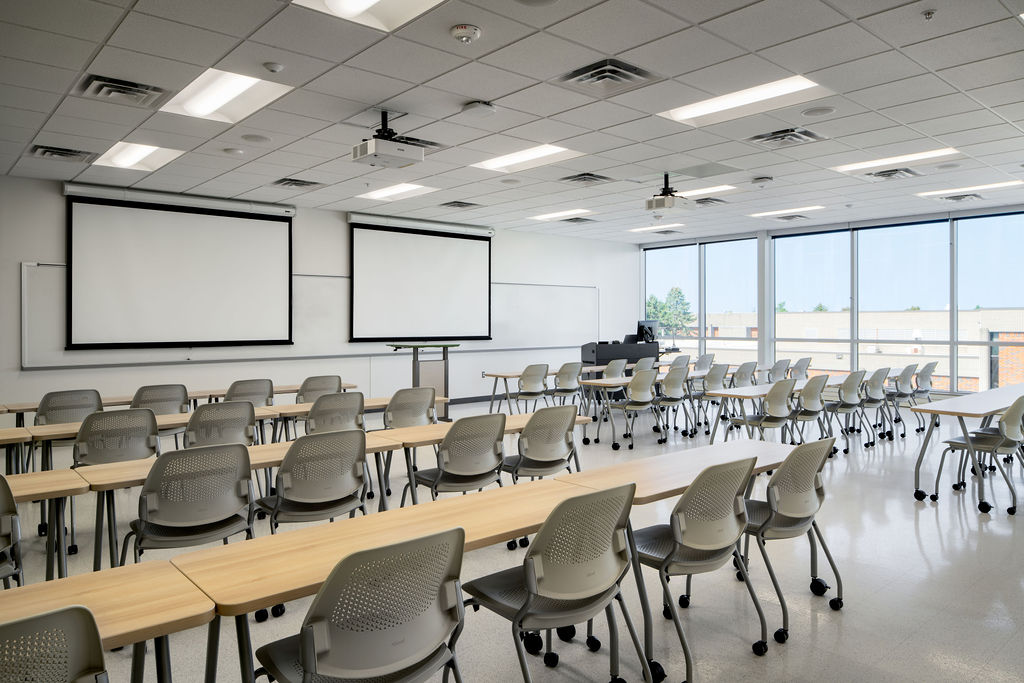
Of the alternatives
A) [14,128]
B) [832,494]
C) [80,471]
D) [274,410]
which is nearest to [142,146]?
[14,128]

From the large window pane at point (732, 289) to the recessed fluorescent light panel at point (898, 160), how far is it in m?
5.85

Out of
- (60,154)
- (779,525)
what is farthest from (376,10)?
(60,154)

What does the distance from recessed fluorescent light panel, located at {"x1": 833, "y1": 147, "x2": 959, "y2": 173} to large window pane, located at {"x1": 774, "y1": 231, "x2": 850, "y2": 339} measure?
5155 mm

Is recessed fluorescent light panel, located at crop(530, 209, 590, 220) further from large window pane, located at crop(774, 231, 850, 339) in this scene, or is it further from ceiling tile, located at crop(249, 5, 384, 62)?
ceiling tile, located at crop(249, 5, 384, 62)

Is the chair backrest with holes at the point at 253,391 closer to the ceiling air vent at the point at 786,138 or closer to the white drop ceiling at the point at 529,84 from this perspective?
the white drop ceiling at the point at 529,84

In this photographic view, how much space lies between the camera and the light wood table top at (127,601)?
5.41 ft

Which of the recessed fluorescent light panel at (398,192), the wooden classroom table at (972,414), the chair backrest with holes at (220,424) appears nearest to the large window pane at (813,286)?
the wooden classroom table at (972,414)

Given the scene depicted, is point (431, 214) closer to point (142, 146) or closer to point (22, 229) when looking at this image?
point (142, 146)

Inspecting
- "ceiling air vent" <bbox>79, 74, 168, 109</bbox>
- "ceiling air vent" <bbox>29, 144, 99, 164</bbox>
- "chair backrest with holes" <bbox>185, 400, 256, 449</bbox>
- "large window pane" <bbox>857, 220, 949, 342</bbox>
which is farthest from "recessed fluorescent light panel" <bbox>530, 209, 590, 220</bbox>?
"chair backrest with holes" <bbox>185, 400, 256, 449</bbox>

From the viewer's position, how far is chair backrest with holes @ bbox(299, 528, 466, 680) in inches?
69.4

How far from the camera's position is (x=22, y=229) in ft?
25.9

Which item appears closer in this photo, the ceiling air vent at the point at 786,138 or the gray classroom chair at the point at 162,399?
the ceiling air vent at the point at 786,138

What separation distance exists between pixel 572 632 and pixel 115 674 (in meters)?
1.98

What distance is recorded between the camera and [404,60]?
4285 mm
